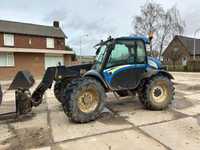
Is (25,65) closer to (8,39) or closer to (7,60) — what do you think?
(7,60)

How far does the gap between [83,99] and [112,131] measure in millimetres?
1067

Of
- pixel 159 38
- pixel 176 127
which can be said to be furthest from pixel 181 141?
pixel 159 38

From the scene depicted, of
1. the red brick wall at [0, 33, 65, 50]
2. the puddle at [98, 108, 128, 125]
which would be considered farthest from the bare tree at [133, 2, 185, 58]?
the puddle at [98, 108, 128, 125]

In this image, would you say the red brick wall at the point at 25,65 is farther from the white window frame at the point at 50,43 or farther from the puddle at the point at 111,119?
the puddle at the point at 111,119

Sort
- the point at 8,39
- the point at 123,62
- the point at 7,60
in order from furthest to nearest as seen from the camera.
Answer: the point at 8,39
the point at 7,60
the point at 123,62

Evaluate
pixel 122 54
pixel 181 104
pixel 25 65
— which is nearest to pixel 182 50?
pixel 25 65

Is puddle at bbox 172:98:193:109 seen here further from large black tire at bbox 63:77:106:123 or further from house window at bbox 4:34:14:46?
house window at bbox 4:34:14:46

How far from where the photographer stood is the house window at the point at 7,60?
1830cm

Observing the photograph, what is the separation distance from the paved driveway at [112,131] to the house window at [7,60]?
14594mm

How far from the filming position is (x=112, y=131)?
13.4 feet

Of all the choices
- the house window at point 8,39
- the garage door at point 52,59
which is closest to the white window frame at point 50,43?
the garage door at point 52,59

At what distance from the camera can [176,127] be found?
4215 millimetres

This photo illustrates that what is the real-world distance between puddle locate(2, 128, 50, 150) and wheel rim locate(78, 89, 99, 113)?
983mm

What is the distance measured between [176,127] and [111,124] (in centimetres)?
143
